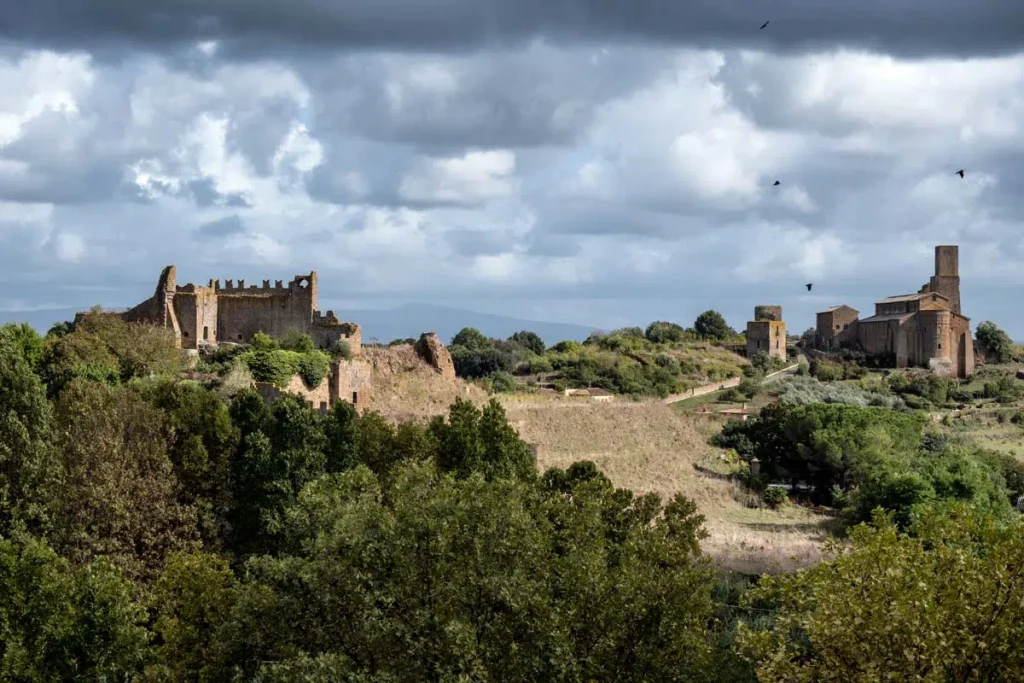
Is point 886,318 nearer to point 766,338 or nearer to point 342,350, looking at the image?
point 766,338

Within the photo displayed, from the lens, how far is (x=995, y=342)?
99.1m

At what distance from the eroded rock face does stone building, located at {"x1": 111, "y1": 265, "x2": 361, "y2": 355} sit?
7.97 feet

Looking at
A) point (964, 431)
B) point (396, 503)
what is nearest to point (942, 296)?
point (964, 431)

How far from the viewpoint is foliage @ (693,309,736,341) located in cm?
10400

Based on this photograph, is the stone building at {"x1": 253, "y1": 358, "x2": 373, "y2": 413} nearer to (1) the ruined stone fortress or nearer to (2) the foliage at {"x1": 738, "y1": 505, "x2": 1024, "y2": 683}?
(1) the ruined stone fortress

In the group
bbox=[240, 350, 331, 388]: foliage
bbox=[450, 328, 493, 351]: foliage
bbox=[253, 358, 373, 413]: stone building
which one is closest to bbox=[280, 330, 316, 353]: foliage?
bbox=[253, 358, 373, 413]: stone building

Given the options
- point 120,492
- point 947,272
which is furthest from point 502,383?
point 947,272

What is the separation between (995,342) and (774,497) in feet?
172

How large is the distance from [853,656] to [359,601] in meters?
8.46

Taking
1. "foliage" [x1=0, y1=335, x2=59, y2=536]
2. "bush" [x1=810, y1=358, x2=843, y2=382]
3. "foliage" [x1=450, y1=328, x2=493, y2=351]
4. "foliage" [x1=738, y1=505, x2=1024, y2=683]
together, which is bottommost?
"foliage" [x1=738, y1=505, x2=1024, y2=683]

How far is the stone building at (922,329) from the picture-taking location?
9225 centimetres

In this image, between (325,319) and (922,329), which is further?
(922,329)

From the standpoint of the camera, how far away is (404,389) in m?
48.2

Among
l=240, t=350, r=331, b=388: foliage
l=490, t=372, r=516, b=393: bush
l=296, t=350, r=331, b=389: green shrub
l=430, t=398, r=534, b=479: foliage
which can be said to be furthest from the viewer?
l=490, t=372, r=516, b=393: bush
